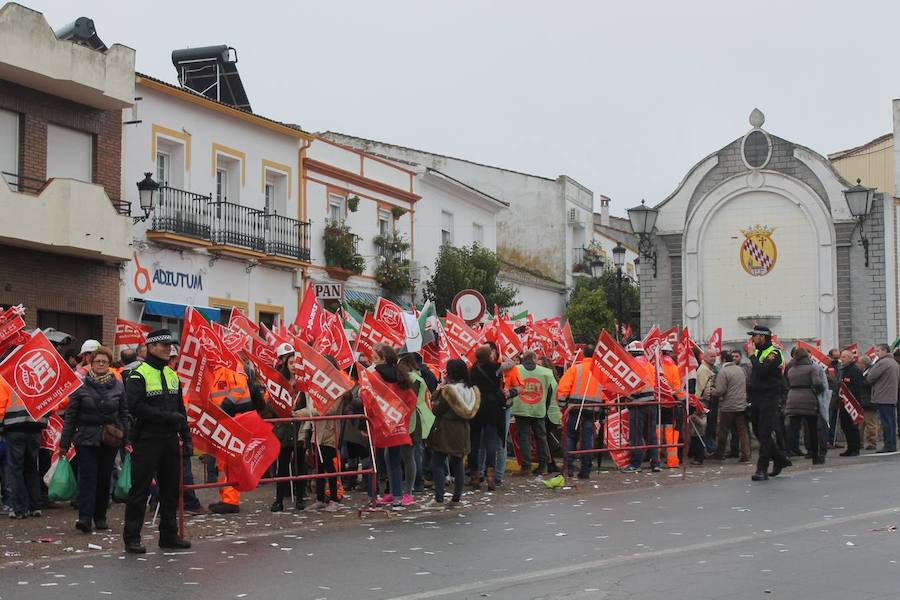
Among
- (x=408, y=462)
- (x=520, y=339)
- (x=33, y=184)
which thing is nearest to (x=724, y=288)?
(x=520, y=339)

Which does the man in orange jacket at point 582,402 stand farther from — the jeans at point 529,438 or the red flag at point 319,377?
the red flag at point 319,377

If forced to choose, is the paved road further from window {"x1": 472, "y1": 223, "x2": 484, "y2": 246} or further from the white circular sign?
window {"x1": 472, "y1": 223, "x2": 484, "y2": 246}

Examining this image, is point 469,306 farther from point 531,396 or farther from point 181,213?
point 181,213

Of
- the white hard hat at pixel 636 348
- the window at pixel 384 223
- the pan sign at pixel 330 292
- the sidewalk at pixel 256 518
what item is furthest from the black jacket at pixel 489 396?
the window at pixel 384 223

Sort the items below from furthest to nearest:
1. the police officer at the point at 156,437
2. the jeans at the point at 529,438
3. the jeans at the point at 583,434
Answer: the jeans at the point at 529,438
the jeans at the point at 583,434
the police officer at the point at 156,437

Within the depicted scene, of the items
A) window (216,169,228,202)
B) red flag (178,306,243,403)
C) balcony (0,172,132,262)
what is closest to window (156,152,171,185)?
window (216,169,228,202)

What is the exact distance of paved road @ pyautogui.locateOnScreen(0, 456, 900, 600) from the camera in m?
9.11

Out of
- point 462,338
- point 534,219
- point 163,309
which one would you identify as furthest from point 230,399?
point 534,219

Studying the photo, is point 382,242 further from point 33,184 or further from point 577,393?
point 577,393

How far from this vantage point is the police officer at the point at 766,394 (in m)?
17.1

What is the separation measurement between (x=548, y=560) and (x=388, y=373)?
4.48 metres

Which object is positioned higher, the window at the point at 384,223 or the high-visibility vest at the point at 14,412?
the window at the point at 384,223

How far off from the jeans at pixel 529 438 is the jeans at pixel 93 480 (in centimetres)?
671

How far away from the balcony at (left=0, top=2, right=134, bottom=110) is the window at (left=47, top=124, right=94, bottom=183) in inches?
27.2
